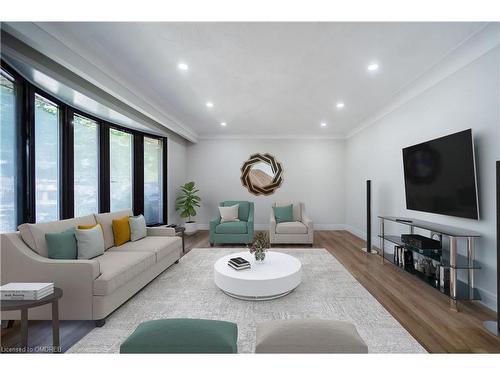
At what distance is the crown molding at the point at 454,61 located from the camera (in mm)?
2090

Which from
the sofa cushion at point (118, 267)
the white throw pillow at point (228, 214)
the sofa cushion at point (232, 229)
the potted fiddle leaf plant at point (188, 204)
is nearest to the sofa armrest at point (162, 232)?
the sofa cushion at point (118, 267)

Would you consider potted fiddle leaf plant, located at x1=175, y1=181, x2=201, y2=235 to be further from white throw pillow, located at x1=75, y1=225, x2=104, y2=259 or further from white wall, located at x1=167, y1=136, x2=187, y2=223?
white throw pillow, located at x1=75, y1=225, x2=104, y2=259

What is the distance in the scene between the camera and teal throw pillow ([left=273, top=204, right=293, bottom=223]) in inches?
192

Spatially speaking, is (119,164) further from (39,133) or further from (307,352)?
(307,352)

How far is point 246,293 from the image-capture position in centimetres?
232

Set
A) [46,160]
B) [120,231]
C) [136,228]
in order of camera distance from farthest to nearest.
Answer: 1. [136,228]
2. [120,231]
3. [46,160]

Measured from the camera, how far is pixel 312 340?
1.03 m

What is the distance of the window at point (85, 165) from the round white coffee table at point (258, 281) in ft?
8.56

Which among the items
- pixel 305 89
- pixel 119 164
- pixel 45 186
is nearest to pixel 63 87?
pixel 45 186

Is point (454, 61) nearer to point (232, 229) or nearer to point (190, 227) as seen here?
point (232, 229)

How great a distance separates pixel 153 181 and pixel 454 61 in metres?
5.59

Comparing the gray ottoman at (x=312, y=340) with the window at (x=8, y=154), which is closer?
the gray ottoman at (x=312, y=340)

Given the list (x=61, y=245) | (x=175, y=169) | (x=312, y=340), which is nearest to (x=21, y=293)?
(x=61, y=245)

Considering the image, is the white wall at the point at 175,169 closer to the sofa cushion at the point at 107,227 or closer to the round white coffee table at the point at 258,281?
the sofa cushion at the point at 107,227
